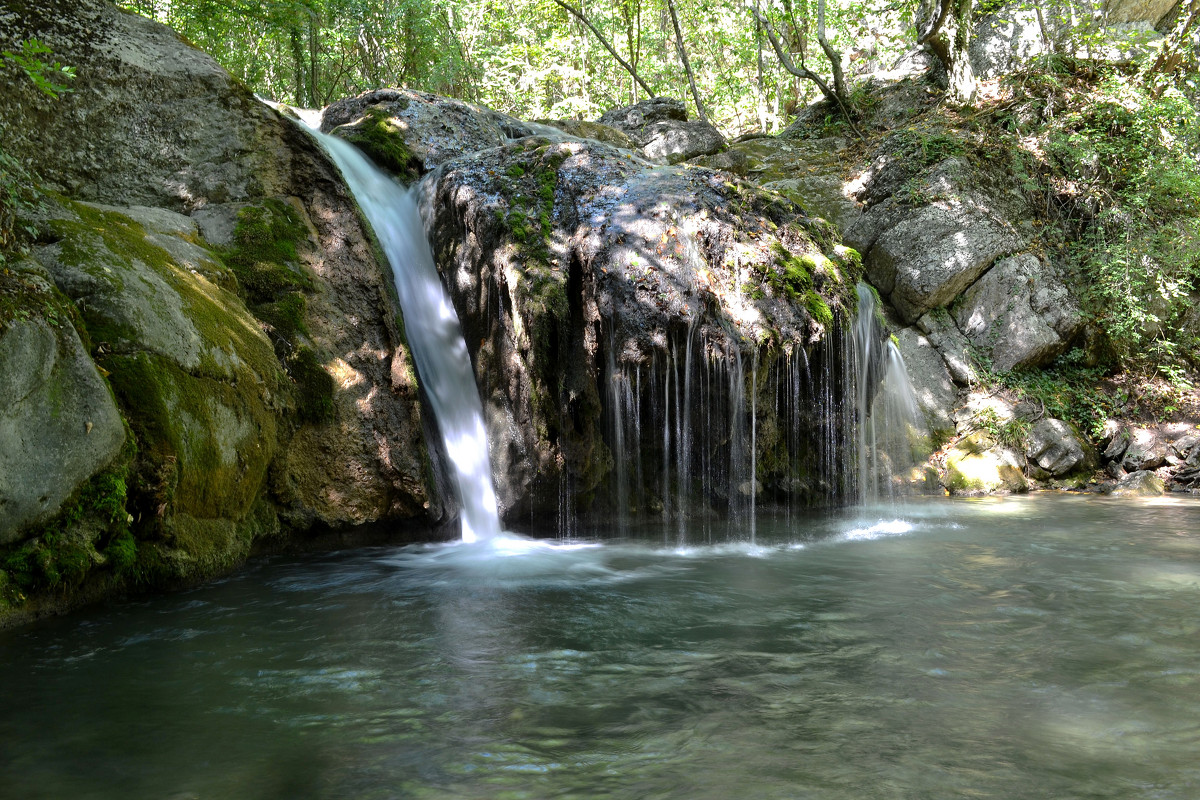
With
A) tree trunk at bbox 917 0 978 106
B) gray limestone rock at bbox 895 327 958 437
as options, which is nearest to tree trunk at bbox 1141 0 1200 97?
tree trunk at bbox 917 0 978 106

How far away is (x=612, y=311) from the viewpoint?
6.82 meters

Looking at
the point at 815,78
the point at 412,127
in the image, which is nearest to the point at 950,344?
the point at 815,78

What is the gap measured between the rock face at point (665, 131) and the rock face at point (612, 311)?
700cm

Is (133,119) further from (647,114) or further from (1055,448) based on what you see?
(1055,448)

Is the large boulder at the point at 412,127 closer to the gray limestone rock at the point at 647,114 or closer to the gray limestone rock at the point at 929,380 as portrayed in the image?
the gray limestone rock at the point at 647,114

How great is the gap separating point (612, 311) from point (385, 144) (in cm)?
441

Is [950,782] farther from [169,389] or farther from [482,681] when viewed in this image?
[169,389]

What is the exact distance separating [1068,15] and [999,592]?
12.9 meters

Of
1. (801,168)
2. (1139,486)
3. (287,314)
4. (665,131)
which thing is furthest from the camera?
(665,131)

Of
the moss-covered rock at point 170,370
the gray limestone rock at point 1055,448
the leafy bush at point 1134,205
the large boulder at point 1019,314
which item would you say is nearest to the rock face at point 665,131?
the large boulder at point 1019,314

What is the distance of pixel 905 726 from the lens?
3055 millimetres

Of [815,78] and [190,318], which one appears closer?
[190,318]

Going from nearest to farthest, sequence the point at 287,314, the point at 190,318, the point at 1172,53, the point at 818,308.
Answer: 1. the point at 190,318
2. the point at 287,314
3. the point at 818,308
4. the point at 1172,53

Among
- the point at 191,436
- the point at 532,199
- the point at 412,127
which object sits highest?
the point at 412,127
